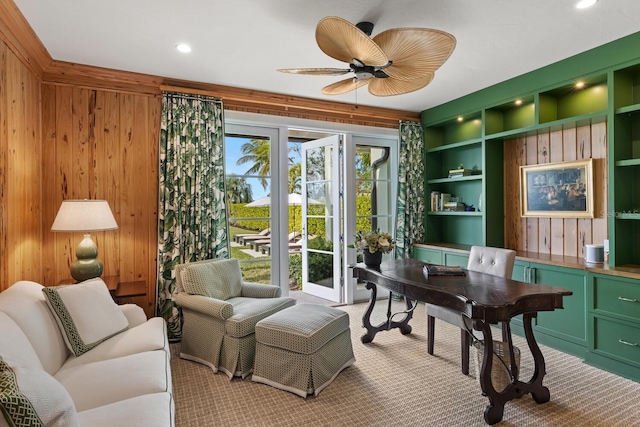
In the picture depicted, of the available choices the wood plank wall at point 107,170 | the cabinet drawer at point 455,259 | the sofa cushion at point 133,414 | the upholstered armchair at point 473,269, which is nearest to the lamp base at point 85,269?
the wood plank wall at point 107,170

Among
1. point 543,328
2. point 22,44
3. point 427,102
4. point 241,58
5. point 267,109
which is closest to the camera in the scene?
point 22,44

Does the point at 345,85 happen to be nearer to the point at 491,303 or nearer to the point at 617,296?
the point at 491,303

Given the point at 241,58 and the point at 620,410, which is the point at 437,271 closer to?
the point at 620,410

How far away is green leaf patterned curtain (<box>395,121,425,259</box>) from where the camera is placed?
496 centimetres

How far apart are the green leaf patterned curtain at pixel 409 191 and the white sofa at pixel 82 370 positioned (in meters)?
3.40

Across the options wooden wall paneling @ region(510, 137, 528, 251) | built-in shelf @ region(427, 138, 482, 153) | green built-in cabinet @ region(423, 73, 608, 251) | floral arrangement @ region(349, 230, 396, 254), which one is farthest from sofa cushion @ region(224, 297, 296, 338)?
built-in shelf @ region(427, 138, 482, 153)

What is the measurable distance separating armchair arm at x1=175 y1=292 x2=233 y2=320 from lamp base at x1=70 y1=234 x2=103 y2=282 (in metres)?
0.71

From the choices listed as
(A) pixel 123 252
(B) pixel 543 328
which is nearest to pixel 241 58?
(A) pixel 123 252

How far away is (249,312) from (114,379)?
3.84ft

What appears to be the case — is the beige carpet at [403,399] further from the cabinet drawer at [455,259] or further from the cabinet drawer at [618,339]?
the cabinet drawer at [455,259]

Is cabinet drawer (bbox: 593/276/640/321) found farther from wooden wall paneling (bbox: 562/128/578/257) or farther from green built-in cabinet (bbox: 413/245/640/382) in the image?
wooden wall paneling (bbox: 562/128/578/257)

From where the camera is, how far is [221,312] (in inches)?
108

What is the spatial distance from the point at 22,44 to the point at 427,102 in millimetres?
4093

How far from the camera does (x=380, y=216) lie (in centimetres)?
513
